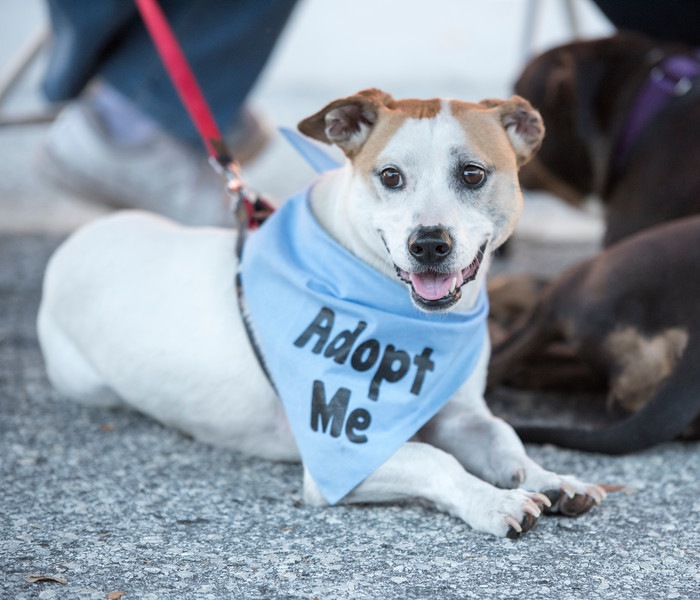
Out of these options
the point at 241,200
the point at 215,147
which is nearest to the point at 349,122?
the point at 241,200

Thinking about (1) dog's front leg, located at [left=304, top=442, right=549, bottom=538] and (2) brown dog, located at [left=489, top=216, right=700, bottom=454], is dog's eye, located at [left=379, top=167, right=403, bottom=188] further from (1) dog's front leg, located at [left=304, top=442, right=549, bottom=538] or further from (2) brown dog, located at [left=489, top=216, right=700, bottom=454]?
(2) brown dog, located at [left=489, top=216, right=700, bottom=454]

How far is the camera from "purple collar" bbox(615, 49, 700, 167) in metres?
4.06

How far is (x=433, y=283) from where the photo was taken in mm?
2396

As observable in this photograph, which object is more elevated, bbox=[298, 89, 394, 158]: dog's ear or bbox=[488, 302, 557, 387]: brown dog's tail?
bbox=[298, 89, 394, 158]: dog's ear

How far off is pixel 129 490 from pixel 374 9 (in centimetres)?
825

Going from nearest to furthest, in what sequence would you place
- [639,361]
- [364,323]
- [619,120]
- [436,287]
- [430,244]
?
[430,244] → [436,287] → [364,323] → [639,361] → [619,120]

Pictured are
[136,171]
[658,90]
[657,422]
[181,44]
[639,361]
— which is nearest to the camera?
[657,422]

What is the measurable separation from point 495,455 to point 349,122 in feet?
2.95

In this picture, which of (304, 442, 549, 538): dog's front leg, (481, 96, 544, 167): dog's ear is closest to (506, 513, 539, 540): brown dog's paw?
(304, 442, 549, 538): dog's front leg

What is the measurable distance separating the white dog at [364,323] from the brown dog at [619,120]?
4.69 ft

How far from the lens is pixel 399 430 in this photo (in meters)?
2.53

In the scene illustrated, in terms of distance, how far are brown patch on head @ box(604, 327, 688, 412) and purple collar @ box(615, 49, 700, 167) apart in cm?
127

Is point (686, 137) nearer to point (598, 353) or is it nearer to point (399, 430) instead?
point (598, 353)

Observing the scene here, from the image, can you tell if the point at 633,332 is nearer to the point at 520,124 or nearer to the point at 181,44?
the point at 520,124
